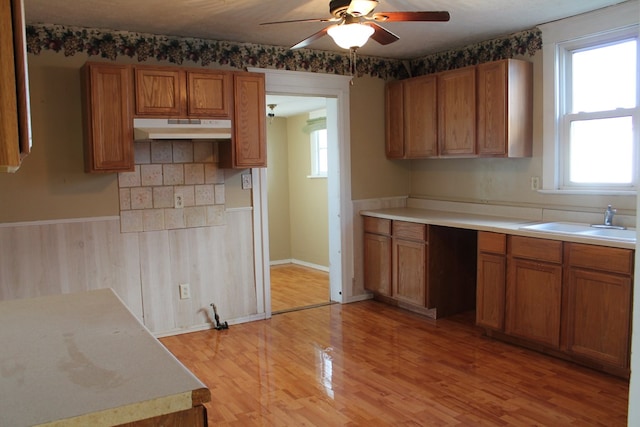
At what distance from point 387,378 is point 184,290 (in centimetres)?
184

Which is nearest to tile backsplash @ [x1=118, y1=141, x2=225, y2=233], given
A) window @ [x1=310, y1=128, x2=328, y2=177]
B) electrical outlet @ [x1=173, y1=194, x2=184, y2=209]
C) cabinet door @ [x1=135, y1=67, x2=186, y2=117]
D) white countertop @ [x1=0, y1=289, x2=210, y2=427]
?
electrical outlet @ [x1=173, y1=194, x2=184, y2=209]

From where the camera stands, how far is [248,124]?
13.8 feet

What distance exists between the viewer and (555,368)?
3.45 m

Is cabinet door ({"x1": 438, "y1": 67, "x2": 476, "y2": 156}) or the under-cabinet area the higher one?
cabinet door ({"x1": 438, "y1": 67, "x2": 476, "y2": 156})

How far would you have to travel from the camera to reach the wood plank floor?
2.86 meters

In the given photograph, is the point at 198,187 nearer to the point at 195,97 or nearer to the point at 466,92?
the point at 195,97

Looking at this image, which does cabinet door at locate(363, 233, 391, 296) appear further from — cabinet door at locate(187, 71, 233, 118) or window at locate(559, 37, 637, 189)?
cabinet door at locate(187, 71, 233, 118)

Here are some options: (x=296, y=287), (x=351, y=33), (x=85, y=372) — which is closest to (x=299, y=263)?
(x=296, y=287)

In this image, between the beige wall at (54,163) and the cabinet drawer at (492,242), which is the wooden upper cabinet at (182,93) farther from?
the cabinet drawer at (492,242)

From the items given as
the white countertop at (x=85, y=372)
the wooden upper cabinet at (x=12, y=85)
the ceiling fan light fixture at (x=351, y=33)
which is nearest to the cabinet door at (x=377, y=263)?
the ceiling fan light fixture at (x=351, y=33)

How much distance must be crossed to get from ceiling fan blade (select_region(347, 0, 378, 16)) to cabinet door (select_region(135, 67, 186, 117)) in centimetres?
167

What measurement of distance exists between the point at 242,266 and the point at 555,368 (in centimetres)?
248

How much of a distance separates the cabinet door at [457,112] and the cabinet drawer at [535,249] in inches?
→ 38.6

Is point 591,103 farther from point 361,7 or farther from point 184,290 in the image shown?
point 184,290
